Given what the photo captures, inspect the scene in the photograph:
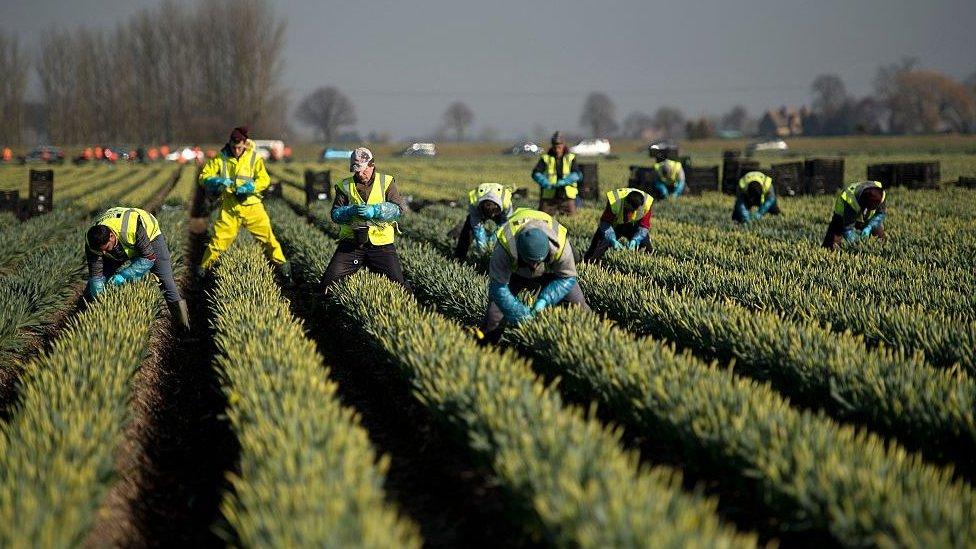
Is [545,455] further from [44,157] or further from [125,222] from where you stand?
[44,157]

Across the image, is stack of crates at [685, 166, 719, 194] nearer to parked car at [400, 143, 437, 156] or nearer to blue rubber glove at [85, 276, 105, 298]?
blue rubber glove at [85, 276, 105, 298]

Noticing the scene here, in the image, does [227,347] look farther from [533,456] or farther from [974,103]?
[974,103]

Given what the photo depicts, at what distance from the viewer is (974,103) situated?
287 feet

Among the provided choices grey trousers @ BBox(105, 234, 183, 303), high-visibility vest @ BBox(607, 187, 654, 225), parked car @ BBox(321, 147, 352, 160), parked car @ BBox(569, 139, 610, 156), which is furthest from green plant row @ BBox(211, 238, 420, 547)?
parked car @ BBox(569, 139, 610, 156)

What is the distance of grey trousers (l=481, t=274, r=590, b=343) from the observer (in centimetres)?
634

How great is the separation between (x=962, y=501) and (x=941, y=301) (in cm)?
416

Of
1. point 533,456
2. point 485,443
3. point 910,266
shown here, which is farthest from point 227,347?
point 910,266

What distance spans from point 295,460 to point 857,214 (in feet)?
29.2

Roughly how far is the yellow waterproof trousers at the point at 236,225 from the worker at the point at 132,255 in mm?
1980

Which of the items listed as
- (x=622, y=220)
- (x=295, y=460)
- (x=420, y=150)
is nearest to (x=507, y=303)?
(x=295, y=460)

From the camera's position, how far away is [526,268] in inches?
254

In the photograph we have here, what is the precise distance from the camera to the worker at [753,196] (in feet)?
43.5

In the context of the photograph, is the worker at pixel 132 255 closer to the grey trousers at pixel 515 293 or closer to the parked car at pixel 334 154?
the grey trousers at pixel 515 293

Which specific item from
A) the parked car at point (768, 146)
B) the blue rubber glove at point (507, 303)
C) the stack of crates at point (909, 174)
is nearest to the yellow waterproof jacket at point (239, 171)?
the blue rubber glove at point (507, 303)
